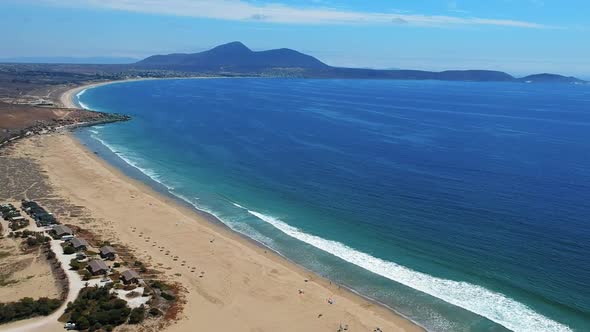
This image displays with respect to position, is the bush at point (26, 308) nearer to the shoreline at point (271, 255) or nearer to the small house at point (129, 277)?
the small house at point (129, 277)

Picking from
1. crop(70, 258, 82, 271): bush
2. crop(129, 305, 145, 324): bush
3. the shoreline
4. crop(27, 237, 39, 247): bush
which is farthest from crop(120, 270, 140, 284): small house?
the shoreline

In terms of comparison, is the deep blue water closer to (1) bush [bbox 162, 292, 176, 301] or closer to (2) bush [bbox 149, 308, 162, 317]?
(1) bush [bbox 162, 292, 176, 301]

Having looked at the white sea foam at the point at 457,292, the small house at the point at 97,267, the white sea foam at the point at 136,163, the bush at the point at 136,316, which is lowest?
the white sea foam at the point at 136,163

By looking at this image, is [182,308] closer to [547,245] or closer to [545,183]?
[547,245]

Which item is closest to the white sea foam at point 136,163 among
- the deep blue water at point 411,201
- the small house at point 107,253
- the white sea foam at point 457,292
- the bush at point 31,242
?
the deep blue water at point 411,201

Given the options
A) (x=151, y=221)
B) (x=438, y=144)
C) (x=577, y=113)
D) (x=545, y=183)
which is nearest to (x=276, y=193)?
(x=151, y=221)
